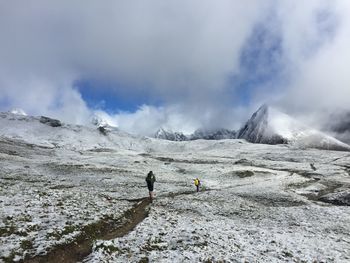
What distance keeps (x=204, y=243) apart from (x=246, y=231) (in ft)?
20.0

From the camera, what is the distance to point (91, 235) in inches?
744

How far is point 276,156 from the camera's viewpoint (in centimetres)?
14225

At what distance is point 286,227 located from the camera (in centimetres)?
2533

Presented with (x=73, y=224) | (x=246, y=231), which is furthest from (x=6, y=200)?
(x=246, y=231)

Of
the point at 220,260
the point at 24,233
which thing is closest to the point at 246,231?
the point at 220,260

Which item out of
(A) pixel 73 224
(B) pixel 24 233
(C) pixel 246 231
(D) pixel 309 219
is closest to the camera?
(B) pixel 24 233

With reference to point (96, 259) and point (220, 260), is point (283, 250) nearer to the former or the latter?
point (220, 260)

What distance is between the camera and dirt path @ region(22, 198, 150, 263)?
1509 cm

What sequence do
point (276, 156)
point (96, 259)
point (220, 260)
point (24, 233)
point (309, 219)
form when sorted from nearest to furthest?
point (96, 259) < point (220, 260) < point (24, 233) < point (309, 219) < point (276, 156)

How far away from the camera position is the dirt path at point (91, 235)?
15094 millimetres

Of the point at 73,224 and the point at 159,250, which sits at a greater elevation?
the point at 73,224

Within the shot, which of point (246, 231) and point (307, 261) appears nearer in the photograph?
point (307, 261)

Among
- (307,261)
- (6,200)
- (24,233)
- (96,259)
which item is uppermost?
(6,200)

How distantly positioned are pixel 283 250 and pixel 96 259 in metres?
11.7
